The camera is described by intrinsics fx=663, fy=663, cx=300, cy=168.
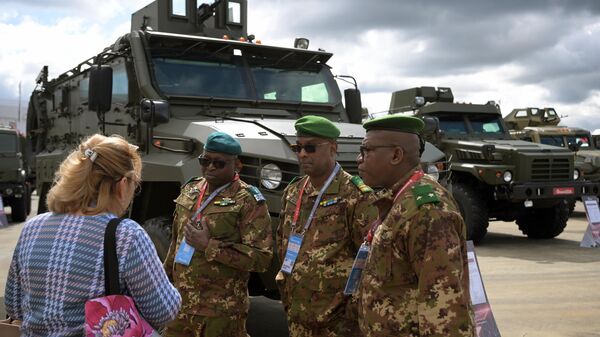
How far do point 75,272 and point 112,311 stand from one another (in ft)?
0.52

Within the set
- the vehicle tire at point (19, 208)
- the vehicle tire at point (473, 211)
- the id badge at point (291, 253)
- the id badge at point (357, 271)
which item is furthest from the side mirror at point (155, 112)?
the vehicle tire at point (19, 208)

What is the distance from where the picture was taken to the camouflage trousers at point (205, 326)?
322 centimetres

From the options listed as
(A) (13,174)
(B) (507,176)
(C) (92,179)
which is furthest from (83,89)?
(A) (13,174)

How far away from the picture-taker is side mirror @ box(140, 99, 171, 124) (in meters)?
4.96

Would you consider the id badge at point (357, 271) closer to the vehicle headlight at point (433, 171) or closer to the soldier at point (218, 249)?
the soldier at point (218, 249)

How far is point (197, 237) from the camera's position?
127 inches

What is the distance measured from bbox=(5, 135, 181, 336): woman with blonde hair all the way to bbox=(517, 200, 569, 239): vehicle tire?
30.7 feet

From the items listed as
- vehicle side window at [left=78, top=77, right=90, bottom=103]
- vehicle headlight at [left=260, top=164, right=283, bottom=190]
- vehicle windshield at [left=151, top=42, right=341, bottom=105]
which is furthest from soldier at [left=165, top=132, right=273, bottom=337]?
vehicle side window at [left=78, top=77, right=90, bottom=103]

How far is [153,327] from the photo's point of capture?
1.98 meters

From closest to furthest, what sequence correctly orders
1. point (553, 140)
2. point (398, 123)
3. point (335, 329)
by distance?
point (398, 123) → point (335, 329) → point (553, 140)

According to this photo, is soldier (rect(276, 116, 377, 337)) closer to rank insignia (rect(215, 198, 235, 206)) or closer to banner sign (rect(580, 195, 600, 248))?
rank insignia (rect(215, 198, 235, 206))

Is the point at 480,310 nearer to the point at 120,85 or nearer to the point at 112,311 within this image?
the point at 112,311

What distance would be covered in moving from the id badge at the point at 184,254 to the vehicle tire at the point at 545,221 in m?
8.28

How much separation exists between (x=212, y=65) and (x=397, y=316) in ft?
12.9
